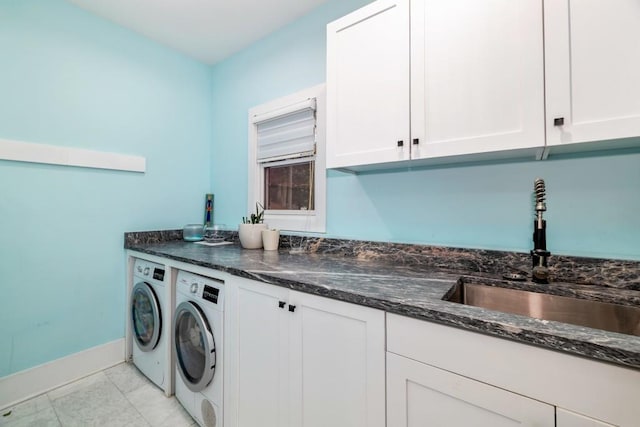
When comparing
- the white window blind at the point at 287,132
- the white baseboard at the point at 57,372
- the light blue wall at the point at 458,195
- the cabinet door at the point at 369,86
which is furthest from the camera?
the white window blind at the point at 287,132

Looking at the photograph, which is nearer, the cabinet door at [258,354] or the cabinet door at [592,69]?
the cabinet door at [592,69]

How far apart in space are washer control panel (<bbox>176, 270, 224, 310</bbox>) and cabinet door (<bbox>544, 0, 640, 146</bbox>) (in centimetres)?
160

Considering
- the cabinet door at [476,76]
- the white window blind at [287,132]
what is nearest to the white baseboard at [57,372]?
the white window blind at [287,132]

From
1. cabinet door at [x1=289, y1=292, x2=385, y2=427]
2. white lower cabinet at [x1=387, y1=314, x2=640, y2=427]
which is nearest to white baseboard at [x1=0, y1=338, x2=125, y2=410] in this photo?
cabinet door at [x1=289, y1=292, x2=385, y2=427]

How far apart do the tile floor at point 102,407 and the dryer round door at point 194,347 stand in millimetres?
249

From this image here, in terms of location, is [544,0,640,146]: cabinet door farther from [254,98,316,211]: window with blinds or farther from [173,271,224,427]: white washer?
[173,271,224,427]: white washer

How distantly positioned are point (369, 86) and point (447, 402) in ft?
4.41

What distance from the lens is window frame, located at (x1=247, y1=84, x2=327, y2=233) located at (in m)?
1.88

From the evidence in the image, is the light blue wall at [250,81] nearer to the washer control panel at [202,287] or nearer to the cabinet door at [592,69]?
the washer control panel at [202,287]

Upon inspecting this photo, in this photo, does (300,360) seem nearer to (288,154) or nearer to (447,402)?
(447,402)

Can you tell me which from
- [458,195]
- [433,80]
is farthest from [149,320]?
[433,80]

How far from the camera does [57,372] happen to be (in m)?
1.76

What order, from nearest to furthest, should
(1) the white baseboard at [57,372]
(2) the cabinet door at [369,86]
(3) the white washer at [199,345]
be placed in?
(2) the cabinet door at [369,86]
(3) the white washer at [199,345]
(1) the white baseboard at [57,372]

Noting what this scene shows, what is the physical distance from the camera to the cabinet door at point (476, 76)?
0.95 meters
